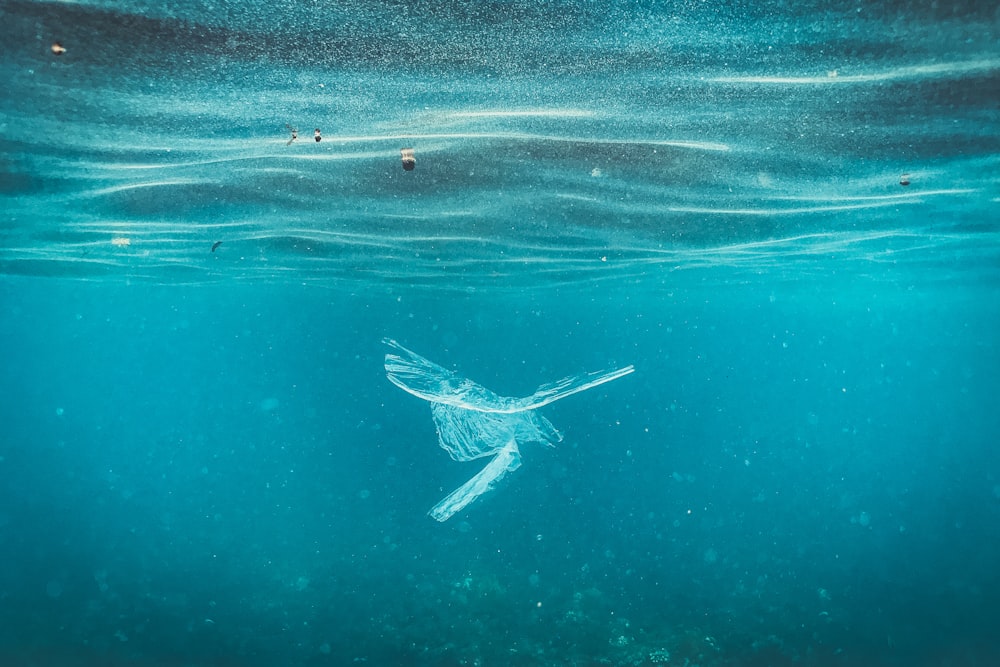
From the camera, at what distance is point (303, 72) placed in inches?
303

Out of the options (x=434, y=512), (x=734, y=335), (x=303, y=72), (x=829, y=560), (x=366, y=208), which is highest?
(x=303, y=72)

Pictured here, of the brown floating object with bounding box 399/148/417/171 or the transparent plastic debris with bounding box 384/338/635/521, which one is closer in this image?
the brown floating object with bounding box 399/148/417/171

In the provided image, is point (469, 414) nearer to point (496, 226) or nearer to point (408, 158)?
point (408, 158)

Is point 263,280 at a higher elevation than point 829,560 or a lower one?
higher

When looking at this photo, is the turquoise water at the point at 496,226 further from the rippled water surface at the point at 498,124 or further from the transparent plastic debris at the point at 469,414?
the transparent plastic debris at the point at 469,414

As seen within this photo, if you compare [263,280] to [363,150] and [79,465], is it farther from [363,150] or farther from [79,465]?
[79,465]

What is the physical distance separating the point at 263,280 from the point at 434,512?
16414 millimetres

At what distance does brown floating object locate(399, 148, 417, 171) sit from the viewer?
10.4m

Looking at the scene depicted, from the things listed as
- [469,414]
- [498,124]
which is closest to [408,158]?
[498,124]

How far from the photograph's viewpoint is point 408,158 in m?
10.7

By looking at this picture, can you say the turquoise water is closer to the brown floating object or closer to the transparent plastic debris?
the brown floating object

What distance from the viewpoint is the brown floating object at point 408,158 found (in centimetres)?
1039

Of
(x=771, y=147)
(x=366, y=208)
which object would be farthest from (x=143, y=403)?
(x=771, y=147)

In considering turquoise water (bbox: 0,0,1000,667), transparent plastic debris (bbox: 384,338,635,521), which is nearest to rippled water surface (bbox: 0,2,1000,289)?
turquoise water (bbox: 0,0,1000,667)
